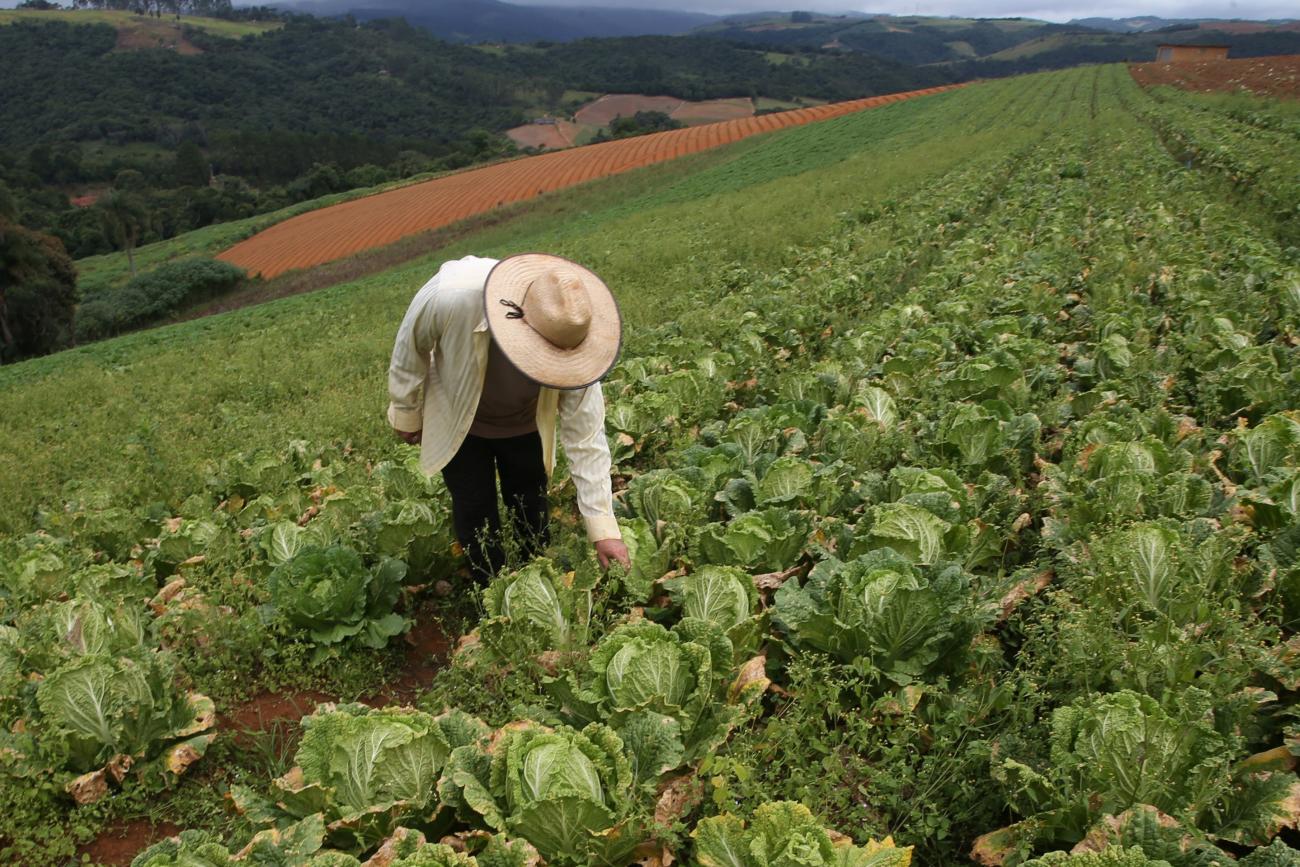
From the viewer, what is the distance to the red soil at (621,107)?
8750 centimetres

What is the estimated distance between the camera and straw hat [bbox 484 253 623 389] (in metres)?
3.04

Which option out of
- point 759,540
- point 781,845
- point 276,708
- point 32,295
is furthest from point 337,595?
point 32,295

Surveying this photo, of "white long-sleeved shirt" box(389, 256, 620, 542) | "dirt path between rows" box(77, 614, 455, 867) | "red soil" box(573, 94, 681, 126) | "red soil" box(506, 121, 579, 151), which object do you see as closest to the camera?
"dirt path between rows" box(77, 614, 455, 867)

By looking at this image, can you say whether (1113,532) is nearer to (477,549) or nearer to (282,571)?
(477,549)

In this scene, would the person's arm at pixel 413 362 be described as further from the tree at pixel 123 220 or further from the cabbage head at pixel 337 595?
the tree at pixel 123 220

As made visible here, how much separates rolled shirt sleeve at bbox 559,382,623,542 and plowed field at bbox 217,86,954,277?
34186 millimetres

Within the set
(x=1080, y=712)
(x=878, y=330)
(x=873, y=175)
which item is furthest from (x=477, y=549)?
(x=873, y=175)

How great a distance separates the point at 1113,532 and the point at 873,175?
19.2 m

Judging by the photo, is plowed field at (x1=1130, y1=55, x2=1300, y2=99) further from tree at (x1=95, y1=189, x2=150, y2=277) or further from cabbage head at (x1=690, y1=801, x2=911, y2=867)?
tree at (x1=95, y1=189, x2=150, y2=277)

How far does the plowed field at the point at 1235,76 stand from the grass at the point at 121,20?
435ft

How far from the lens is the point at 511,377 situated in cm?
351

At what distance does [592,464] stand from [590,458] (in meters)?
0.03

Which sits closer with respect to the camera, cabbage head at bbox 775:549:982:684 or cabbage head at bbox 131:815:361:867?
cabbage head at bbox 131:815:361:867

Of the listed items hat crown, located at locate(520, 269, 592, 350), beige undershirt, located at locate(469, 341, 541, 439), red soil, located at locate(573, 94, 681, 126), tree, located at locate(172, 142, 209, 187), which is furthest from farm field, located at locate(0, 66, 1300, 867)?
red soil, located at locate(573, 94, 681, 126)
